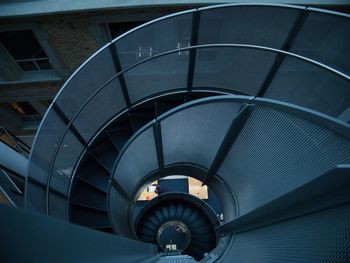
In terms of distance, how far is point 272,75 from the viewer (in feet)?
16.1

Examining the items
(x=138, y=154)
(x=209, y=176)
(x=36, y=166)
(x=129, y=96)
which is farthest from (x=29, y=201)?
(x=209, y=176)

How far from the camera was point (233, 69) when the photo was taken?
5.13 meters

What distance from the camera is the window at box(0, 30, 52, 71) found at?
7.65 meters

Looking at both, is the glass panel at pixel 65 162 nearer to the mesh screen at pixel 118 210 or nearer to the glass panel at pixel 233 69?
the mesh screen at pixel 118 210

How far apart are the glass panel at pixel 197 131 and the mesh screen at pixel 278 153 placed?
352mm

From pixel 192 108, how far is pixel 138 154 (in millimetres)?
1747

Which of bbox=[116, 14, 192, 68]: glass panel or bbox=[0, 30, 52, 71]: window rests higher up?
bbox=[0, 30, 52, 71]: window

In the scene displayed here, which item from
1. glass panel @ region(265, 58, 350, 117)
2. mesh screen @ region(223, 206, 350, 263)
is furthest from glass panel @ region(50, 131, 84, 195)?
glass panel @ region(265, 58, 350, 117)

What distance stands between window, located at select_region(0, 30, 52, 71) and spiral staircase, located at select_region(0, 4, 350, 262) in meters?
4.12

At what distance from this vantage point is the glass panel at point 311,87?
4.35 m

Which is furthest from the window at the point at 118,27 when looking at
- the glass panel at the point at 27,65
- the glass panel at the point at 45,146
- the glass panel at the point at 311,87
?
the glass panel at the point at 311,87

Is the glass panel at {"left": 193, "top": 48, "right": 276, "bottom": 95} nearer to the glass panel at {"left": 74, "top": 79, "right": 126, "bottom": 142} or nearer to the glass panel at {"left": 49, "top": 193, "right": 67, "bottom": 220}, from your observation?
the glass panel at {"left": 74, "top": 79, "right": 126, "bottom": 142}

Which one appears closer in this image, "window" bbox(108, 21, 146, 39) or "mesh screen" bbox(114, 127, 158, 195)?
"mesh screen" bbox(114, 127, 158, 195)

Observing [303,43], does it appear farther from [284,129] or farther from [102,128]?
[102,128]
